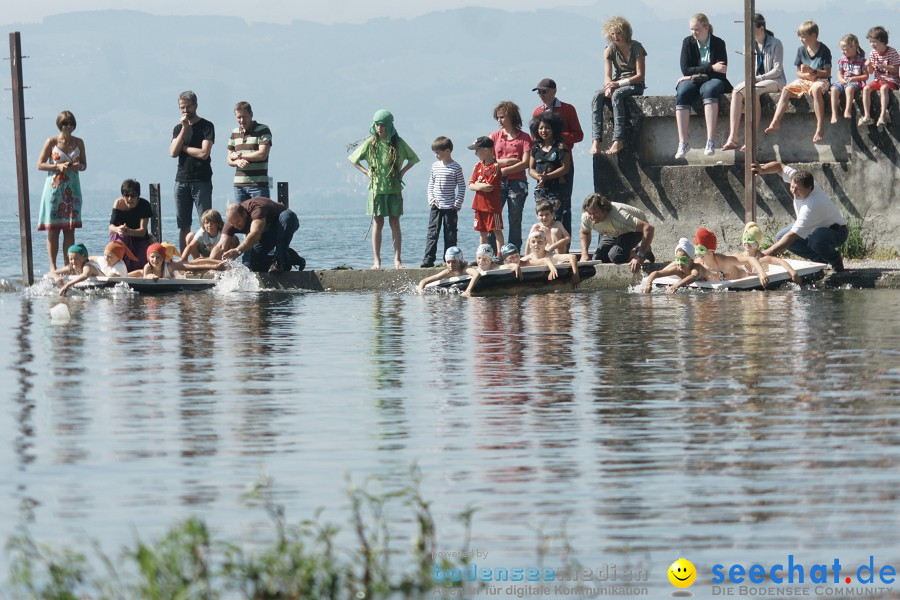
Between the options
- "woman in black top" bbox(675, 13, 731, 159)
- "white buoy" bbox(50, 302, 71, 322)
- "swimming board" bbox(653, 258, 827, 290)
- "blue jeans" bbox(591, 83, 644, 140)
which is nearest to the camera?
"white buoy" bbox(50, 302, 71, 322)

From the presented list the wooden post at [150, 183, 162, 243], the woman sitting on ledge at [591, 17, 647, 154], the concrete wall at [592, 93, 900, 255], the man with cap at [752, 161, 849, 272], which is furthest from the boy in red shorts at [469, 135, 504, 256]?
the wooden post at [150, 183, 162, 243]

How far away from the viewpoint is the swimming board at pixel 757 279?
19250mm

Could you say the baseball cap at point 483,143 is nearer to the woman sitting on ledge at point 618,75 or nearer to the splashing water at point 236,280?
the woman sitting on ledge at point 618,75

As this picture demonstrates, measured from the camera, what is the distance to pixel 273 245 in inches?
867

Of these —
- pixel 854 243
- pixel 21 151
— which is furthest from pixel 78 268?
pixel 854 243

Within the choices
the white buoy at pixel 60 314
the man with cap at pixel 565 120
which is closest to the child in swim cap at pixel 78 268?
the white buoy at pixel 60 314

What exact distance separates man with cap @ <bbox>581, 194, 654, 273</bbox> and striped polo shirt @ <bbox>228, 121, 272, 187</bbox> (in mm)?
4144

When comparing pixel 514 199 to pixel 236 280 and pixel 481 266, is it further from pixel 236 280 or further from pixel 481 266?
pixel 236 280

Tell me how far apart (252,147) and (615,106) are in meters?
4.64

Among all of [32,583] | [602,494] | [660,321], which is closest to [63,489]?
[32,583]

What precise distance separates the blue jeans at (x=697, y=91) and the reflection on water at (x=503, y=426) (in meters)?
5.05

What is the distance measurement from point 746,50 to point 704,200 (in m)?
2.46

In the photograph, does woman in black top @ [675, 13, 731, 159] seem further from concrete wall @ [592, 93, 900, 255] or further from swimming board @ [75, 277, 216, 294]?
swimming board @ [75, 277, 216, 294]

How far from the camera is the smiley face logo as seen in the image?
609 cm
